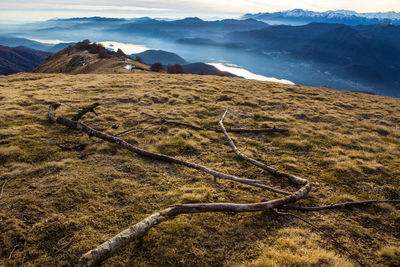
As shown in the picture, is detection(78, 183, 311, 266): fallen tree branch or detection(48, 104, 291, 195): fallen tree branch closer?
detection(78, 183, 311, 266): fallen tree branch

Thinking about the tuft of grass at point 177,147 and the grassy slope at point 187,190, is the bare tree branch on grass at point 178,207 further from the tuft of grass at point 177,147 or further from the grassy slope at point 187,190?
the tuft of grass at point 177,147

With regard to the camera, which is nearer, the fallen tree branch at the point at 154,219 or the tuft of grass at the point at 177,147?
the fallen tree branch at the point at 154,219

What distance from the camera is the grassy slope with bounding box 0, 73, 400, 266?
16.4ft

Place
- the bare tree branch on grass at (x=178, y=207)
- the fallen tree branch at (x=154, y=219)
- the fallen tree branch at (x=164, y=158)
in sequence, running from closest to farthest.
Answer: the fallen tree branch at (x=154, y=219) → the bare tree branch on grass at (x=178, y=207) → the fallen tree branch at (x=164, y=158)

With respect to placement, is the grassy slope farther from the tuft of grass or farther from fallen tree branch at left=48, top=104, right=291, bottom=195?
fallen tree branch at left=48, top=104, right=291, bottom=195

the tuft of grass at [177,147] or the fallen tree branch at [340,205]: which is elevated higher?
the tuft of grass at [177,147]

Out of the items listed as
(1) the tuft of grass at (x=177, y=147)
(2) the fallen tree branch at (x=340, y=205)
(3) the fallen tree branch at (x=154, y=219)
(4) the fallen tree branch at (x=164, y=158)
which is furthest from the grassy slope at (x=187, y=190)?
(3) the fallen tree branch at (x=154, y=219)

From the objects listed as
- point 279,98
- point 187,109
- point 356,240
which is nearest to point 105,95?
point 187,109

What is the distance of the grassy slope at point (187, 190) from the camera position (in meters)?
4.99

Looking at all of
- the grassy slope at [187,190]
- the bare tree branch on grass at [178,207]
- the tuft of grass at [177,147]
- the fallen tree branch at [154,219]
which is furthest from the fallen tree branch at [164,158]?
the tuft of grass at [177,147]

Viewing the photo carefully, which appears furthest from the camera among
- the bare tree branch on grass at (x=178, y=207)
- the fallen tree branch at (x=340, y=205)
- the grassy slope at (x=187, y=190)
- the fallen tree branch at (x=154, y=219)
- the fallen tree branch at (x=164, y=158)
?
the fallen tree branch at (x=164, y=158)

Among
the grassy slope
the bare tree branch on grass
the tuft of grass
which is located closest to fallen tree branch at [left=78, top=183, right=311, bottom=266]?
the bare tree branch on grass

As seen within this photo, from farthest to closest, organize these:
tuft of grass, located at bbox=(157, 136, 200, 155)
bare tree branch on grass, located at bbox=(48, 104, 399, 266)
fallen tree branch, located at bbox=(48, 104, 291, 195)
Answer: tuft of grass, located at bbox=(157, 136, 200, 155)
fallen tree branch, located at bbox=(48, 104, 291, 195)
bare tree branch on grass, located at bbox=(48, 104, 399, 266)

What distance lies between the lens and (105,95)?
18.2 metres
